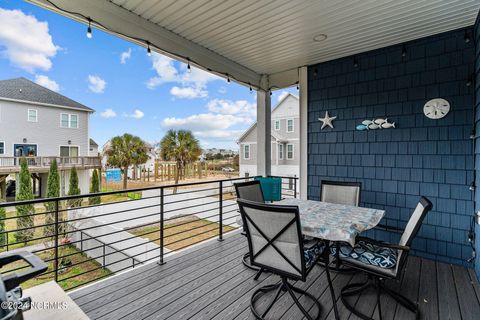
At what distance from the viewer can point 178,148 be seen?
1066cm

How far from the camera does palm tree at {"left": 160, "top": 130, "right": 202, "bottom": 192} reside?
34.8 ft

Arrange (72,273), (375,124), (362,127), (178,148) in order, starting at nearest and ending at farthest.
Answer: (375,124) → (362,127) → (72,273) → (178,148)

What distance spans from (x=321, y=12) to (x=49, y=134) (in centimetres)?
841

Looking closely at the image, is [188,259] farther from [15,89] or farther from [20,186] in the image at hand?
[15,89]

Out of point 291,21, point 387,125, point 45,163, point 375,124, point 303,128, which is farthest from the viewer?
point 45,163

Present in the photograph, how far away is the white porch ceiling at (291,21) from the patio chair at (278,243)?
2.19 meters

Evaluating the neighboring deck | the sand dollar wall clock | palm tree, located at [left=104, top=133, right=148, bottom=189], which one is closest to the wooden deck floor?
the sand dollar wall clock

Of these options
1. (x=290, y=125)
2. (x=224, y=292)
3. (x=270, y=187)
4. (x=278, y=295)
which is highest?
(x=290, y=125)

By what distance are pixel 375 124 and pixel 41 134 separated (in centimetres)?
897

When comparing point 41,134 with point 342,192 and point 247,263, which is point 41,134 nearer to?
point 247,263

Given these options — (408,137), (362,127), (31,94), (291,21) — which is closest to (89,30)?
(291,21)

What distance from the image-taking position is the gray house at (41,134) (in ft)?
21.1

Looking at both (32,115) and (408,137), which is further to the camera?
(32,115)

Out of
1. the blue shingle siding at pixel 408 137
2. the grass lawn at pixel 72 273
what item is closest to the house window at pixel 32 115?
the grass lawn at pixel 72 273
